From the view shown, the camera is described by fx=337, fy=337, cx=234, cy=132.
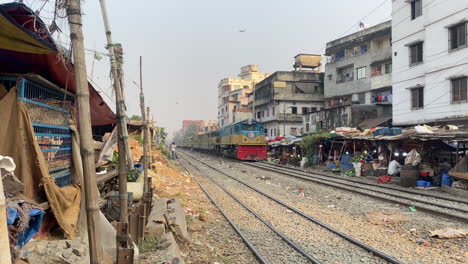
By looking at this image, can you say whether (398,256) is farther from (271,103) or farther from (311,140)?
(271,103)

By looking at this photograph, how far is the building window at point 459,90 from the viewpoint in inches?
672

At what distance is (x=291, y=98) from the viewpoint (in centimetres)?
4262

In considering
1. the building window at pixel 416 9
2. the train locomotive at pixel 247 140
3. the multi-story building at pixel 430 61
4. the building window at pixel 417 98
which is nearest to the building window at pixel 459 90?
the multi-story building at pixel 430 61

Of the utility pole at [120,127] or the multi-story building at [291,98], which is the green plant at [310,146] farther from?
the multi-story building at [291,98]

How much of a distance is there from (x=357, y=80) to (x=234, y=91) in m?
37.9

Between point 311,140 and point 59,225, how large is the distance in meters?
19.4

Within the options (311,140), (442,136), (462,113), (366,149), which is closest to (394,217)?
(442,136)

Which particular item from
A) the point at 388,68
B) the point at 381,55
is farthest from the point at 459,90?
the point at 381,55

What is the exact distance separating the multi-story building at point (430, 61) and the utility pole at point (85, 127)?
742 inches

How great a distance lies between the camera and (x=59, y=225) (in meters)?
4.12

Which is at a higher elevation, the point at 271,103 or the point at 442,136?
the point at 271,103

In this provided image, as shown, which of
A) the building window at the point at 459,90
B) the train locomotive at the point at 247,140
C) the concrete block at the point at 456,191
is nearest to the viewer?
the concrete block at the point at 456,191

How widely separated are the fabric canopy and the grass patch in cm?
252

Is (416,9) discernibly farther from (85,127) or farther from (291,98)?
(85,127)
